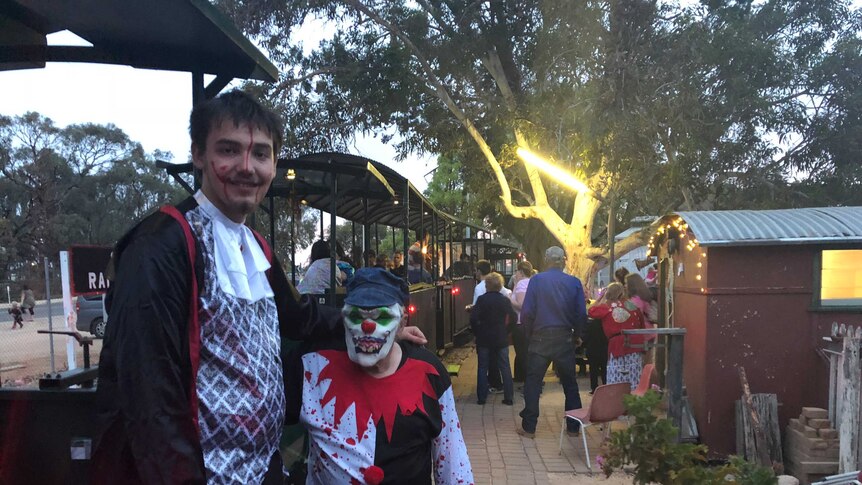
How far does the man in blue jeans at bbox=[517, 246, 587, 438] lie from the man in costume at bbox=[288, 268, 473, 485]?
460 centimetres

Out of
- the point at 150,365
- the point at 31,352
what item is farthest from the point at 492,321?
the point at 31,352

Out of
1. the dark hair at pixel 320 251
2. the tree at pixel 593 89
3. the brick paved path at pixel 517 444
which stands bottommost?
the brick paved path at pixel 517 444

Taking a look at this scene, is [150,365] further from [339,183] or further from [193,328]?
[339,183]

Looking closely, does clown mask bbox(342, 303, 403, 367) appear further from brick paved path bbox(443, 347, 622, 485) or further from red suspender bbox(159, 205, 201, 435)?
brick paved path bbox(443, 347, 622, 485)

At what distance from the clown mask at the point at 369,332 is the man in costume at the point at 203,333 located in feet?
1.03

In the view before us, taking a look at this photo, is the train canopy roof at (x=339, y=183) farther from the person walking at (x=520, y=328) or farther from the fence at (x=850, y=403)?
the fence at (x=850, y=403)

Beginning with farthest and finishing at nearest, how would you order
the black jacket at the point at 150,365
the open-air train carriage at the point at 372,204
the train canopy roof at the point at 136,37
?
the open-air train carriage at the point at 372,204 < the train canopy roof at the point at 136,37 < the black jacket at the point at 150,365

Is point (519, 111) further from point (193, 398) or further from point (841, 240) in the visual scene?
point (193, 398)

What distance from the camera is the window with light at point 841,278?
20.8 feet

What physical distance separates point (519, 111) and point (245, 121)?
15.6 metres

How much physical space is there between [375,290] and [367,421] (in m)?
0.45

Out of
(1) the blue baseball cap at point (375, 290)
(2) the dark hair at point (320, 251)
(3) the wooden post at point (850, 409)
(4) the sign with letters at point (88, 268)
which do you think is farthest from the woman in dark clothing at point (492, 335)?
(1) the blue baseball cap at point (375, 290)

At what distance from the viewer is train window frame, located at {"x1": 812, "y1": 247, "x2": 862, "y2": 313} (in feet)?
20.7

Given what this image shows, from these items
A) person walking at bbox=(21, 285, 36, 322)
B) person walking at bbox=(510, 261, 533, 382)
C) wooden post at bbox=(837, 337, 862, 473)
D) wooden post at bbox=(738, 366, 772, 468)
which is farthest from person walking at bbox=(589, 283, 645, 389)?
person walking at bbox=(21, 285, 36, 322)
